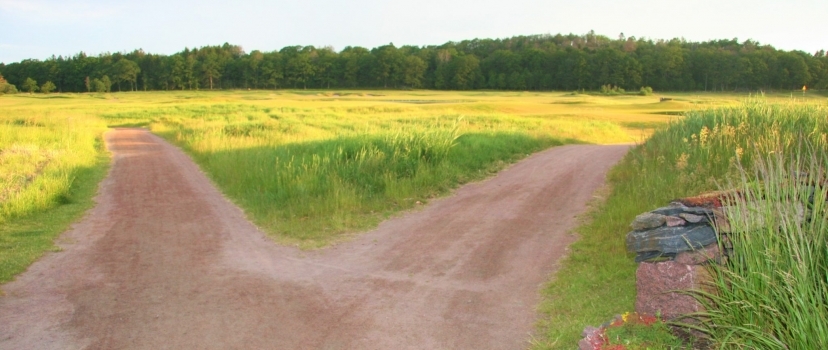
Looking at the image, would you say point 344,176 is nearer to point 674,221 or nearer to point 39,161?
point 674,221

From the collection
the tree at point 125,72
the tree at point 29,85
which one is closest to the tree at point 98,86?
the tree at point 125,72

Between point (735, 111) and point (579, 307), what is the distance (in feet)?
25.8

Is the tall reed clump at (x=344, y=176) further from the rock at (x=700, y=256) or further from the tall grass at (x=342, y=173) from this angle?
the rock at (x=700, y=256)

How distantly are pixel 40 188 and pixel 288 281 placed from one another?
7590 millimetres

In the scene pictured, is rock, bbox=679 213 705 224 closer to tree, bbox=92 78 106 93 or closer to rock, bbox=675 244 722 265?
rock, bbox=675 244 722 265

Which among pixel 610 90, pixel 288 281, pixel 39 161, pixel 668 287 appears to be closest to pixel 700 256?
pixel 668 287

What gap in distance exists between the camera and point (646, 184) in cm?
936

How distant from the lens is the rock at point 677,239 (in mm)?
5066

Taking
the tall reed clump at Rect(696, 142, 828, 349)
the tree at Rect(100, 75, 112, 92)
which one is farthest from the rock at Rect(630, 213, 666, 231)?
the tree at Rect(100, 75, 112, 92)

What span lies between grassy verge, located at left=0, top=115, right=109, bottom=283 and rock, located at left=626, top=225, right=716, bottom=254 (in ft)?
23.0

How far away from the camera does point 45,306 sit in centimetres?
606

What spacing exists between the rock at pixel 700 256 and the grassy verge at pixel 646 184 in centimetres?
58

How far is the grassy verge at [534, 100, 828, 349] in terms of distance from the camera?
581cm

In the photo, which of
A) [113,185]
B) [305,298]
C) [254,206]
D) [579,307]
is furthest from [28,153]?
[579,307]
